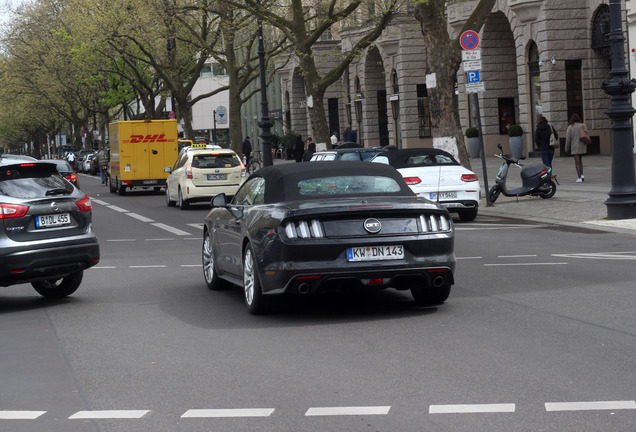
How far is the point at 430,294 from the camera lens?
34.4 feet

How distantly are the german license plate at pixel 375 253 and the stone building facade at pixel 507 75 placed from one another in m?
17.5

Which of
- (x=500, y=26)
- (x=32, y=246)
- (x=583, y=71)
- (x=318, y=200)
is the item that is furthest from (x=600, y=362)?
(x=500, y=26)

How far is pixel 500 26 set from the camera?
4731 centimetres

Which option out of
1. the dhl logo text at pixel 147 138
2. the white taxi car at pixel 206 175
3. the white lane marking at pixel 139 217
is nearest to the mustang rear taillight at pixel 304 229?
the white lane marking at pixel 139 217

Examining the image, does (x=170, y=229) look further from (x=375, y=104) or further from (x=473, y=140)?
(x=375, y=104)

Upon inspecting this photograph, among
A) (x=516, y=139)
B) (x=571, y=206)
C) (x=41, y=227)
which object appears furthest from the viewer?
(x=516, y=139)

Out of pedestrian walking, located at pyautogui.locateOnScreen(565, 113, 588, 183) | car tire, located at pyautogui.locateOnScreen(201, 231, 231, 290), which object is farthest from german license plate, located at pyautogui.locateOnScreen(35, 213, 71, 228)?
pedestrian walking, located at pyautogui.locateOnScreen(565, 113, 588, 183)

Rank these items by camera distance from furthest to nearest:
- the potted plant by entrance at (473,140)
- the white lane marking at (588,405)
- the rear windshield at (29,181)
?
the potted plant by entrance at (473,140) < the rear windshield at (29,181) < the white lane marking at (588,405)

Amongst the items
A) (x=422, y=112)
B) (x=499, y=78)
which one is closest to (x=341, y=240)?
(x=499, y=78)

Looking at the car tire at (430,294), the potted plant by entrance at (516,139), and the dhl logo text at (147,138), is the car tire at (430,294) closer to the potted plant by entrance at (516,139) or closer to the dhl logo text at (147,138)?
the dhl logo text at (147,138)

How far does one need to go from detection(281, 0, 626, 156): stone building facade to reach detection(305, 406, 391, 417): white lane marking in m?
21.0

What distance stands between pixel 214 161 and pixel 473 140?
65.6ft

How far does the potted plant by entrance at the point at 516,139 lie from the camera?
43.2m

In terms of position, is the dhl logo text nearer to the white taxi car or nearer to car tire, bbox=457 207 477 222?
the white taxi car
